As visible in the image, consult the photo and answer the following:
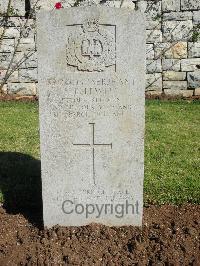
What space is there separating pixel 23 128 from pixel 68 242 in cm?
344

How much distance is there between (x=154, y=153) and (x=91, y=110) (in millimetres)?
2284

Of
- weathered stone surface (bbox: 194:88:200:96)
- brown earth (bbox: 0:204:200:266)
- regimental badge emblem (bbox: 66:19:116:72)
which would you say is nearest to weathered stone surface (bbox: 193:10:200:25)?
weathered stone surface (bbox: 194:88:200:96)

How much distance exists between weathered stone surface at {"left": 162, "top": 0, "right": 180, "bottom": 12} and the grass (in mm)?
1759

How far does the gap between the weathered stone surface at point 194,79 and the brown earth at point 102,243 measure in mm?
5217

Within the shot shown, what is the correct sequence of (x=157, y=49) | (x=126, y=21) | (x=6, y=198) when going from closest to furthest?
(x=126, y=21), (x=6, y=198), (x=157, y=49)

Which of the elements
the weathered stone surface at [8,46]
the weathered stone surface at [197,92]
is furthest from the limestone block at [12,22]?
the weathered stone surface at [197,92]

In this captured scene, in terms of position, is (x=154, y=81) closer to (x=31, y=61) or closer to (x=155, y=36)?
(x=155, y=36)

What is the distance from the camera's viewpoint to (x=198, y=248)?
3.45 meters

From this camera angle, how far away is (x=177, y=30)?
28.0 feet

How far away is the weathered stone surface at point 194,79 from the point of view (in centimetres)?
869

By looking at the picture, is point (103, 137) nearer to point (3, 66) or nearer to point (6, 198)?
point (6, 198)

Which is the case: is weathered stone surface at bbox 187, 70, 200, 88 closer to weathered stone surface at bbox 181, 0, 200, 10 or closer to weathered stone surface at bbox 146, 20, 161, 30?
weathered stone surface at bbox 146, 20, 161, 30

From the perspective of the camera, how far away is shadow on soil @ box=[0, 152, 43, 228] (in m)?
4.14

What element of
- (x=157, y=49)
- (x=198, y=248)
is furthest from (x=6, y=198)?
(x=157, y=49)
